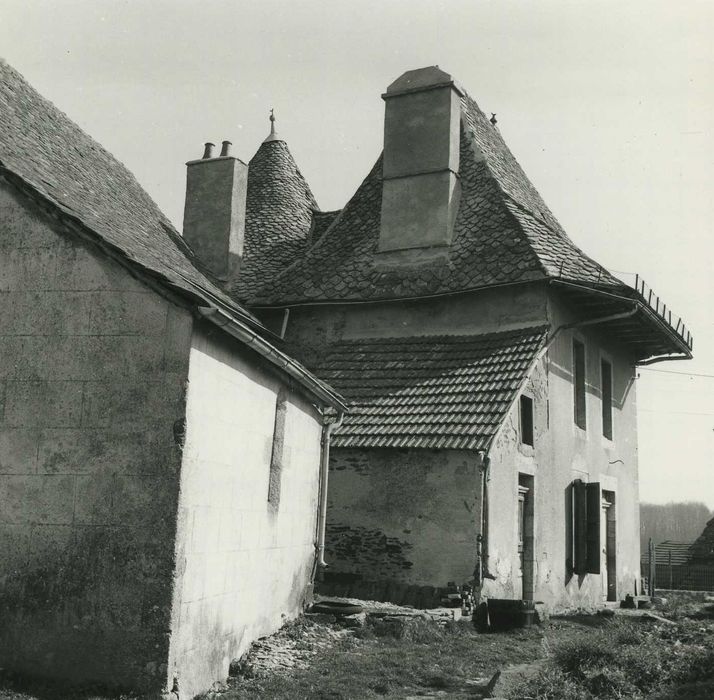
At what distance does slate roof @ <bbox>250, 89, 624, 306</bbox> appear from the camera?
14641 mm

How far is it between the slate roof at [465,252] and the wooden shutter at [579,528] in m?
3.79

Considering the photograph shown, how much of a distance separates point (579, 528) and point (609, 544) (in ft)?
9.84

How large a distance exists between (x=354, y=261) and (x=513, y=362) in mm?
4091

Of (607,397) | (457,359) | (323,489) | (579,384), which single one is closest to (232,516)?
(323,489)

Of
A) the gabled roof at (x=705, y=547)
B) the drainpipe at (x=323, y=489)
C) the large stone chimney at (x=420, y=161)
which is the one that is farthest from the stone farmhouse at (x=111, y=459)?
the gabled roof at (x=705, y=547)

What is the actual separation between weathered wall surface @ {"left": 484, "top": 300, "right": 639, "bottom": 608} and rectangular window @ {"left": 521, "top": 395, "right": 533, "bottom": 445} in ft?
0.50

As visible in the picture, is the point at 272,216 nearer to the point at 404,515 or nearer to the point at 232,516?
the point at 404,515

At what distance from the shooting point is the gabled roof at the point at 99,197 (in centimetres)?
781

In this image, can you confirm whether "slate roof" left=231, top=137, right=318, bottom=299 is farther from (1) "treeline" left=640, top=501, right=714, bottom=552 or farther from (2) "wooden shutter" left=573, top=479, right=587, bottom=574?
(1) "treeline" left=640, top=501, right=714, bottom=552

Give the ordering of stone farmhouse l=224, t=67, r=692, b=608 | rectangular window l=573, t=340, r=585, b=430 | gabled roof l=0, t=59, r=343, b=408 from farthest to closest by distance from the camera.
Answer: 1. rectangular window l=573, t=340, r=585, b=430
2. stone farmhouse l=224, t=67, r=692, b=608
3. gabled roof l=0, t=59, r=343, b=408

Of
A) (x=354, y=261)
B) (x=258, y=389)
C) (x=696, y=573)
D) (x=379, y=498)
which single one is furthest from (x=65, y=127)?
(x=696, y=573)

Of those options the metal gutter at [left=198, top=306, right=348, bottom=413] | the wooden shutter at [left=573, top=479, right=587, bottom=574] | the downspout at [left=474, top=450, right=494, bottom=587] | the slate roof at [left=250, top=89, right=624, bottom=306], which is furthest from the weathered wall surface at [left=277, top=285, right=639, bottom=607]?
the metal gutter at [left=198, top=306, right=348, bottom=413]

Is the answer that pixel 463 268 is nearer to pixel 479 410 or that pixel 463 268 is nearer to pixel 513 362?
pixel 513 362

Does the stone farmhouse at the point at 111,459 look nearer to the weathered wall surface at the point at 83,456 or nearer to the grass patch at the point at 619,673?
the weathered wall surface at the point at 83,456
